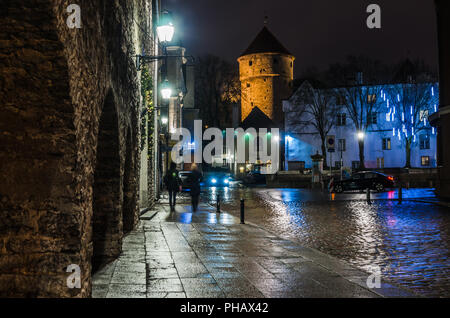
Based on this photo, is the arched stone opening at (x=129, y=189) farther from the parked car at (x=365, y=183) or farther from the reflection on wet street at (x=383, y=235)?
the parked car at (x=365, y=183)

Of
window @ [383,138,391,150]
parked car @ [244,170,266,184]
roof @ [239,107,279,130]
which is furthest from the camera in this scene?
roof @ [239,107,279,130]

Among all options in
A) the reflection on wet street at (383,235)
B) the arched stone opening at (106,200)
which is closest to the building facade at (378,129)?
the reflection on wet street at (383,235)

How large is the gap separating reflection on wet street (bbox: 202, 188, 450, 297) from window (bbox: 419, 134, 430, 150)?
4399cm

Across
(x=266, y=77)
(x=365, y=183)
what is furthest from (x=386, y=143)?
(x=365, y=183)

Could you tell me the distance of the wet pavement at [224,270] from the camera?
7.03m

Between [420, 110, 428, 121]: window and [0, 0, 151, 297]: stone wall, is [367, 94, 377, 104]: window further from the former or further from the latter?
[0, 0, 151, 297]: stone wall

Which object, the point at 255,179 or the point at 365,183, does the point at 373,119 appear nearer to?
the point at 255,179

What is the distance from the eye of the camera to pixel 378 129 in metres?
66.2

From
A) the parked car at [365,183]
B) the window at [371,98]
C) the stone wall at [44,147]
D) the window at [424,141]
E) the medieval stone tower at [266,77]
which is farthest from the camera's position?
the medieval stone tower at [266,77]

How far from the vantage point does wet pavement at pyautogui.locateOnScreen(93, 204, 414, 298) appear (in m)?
7.03

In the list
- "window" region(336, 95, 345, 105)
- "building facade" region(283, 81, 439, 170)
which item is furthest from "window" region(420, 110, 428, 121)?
"window" region(336, 95, 345, 105)

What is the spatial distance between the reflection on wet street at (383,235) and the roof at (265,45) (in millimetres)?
67592

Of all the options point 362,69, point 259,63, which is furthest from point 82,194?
point 259,63
